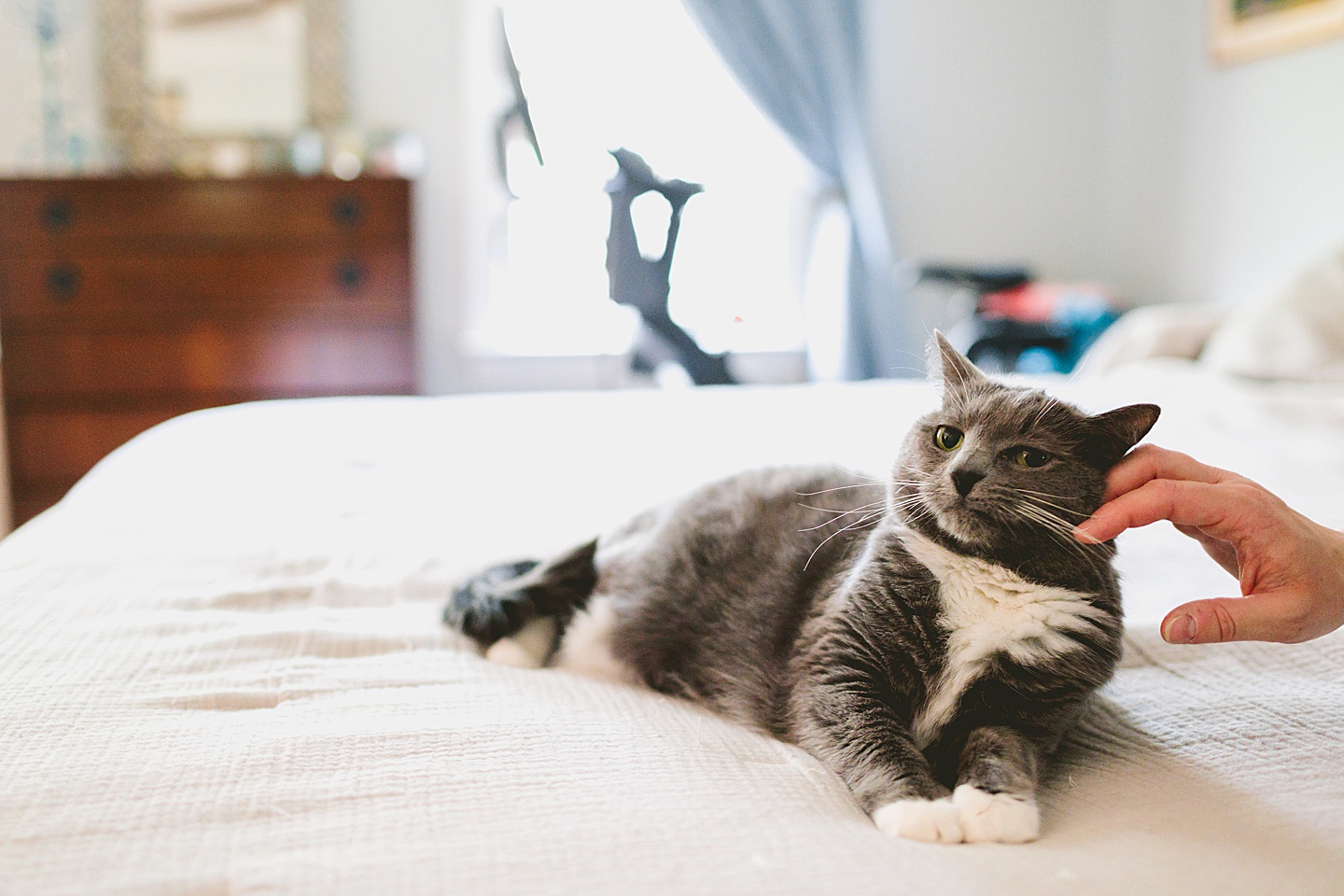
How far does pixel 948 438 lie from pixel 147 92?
3.77m

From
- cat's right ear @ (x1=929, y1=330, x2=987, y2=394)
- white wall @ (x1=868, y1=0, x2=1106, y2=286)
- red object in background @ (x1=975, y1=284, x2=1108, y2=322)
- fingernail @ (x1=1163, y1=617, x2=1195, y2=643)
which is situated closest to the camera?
fingernail @ (x1=1163, y1=617, x2=1195, y2=643)

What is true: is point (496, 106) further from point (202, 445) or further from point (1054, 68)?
point (202, 445)

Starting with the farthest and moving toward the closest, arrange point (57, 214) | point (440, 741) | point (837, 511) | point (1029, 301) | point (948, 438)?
point (1029, 301), point (57, 214), point (837, 511), point (948, 438), point (440, 741)

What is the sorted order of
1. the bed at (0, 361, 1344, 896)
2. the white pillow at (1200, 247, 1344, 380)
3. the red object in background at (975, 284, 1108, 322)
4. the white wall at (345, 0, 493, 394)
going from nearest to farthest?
the bed at (0, 361, 1344, 896) < the white pillow at (1200, 247, 1344, 380) < the red object in background at (975, 284, 1108, 322) < the white wall at (345, 0, 493, 394)

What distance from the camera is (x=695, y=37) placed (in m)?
4.09

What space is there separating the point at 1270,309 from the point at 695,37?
2.61m

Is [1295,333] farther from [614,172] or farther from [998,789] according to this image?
[614,172]

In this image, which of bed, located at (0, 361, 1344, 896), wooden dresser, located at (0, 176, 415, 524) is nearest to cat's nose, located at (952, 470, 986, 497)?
bed, located at (0, 361, 1344, 896)

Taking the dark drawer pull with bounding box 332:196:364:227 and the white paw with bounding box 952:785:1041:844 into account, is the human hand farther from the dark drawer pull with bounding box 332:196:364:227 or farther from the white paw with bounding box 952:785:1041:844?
the dark drawer pull with bounding box 332:196:364:227

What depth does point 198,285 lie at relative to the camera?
3.26 m

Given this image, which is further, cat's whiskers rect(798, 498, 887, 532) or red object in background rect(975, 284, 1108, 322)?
red object in background rect(975, 284, 1108, 322)

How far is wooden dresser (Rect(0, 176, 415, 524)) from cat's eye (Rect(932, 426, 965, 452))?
8.86 ft

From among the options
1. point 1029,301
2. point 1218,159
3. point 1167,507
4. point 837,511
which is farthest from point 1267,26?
point 1167,507

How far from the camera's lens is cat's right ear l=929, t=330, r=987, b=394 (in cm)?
96
